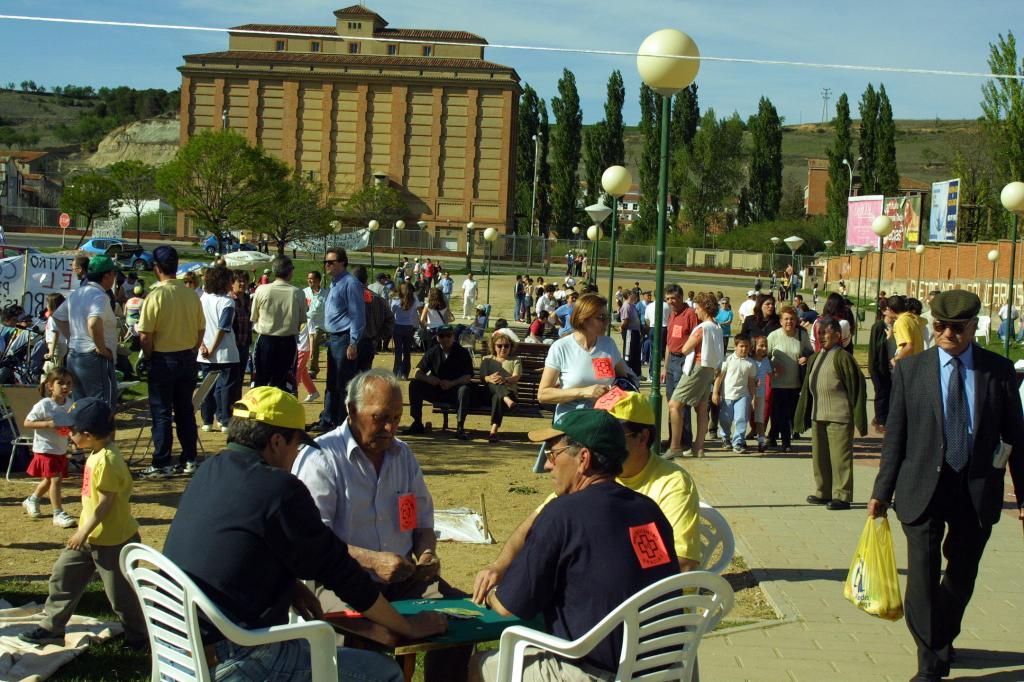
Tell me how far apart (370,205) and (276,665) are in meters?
77.8

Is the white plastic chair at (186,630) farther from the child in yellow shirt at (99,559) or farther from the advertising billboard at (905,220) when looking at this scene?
the advertising billboard at (905,220)

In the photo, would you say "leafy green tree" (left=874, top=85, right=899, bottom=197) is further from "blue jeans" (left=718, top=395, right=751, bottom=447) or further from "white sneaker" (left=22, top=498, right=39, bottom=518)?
"white sneaker" (left=22, top=498, right=39, bottom=518)

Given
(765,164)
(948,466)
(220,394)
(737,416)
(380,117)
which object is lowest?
(737,416)

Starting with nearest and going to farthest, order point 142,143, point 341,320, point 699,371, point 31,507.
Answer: point 31,507 < point 341,320 < point 699,371 < point 142,143

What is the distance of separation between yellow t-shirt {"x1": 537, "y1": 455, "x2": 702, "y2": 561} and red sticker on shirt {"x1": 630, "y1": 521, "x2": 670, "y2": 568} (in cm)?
106

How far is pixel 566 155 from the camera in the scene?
279ft

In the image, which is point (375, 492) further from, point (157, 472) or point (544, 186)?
point (544, 186)

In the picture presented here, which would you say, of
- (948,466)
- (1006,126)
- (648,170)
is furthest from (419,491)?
(648,170)

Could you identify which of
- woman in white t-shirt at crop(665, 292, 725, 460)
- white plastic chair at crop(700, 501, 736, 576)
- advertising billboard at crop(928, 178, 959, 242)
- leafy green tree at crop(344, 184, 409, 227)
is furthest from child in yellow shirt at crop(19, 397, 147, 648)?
leafy green tree at crop(344, 184, 409, 227)

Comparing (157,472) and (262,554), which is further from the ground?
(262,554)

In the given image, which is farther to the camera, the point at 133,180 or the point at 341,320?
the point at 133,180

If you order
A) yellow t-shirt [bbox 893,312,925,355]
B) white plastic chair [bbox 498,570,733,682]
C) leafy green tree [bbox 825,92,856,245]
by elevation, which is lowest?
white plastic chair [bbox 498,570,733,682]

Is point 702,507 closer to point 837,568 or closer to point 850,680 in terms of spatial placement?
point 850,680

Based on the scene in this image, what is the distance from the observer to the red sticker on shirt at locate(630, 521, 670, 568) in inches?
141
